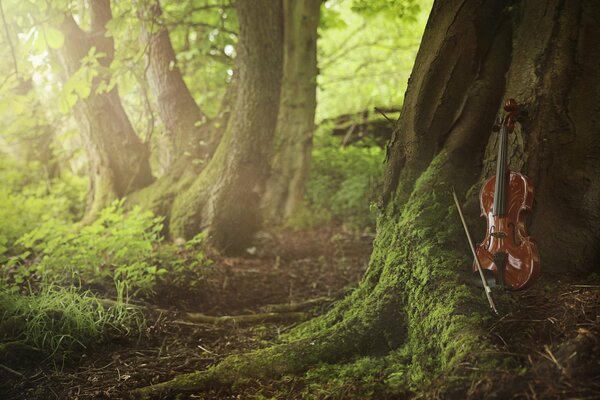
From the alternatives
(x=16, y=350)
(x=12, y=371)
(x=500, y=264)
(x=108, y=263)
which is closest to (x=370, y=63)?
(x=108, y=263)

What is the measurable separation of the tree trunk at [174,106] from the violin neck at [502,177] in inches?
167

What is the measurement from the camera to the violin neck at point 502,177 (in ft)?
9.02

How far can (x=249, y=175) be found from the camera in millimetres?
6000

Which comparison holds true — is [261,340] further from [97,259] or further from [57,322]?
[97,259]

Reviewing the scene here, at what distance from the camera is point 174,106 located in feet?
21.0

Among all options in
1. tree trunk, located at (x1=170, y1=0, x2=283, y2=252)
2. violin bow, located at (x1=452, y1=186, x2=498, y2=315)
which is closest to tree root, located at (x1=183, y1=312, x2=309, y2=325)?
violin bow, located at (x1=452, y1=186, x2=498, y2=315)

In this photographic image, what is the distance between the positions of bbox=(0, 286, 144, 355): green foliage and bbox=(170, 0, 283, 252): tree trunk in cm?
230

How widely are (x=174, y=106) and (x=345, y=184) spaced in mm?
3195

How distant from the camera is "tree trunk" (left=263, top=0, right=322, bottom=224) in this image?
6671 mm

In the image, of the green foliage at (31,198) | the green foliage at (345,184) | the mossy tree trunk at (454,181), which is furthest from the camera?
the green foliage at (345,184)

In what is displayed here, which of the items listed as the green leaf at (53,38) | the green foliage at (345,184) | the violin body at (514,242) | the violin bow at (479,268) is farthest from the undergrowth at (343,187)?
the green leaf at (53,38)

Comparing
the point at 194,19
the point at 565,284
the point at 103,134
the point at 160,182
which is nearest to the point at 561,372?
the point at 565,284

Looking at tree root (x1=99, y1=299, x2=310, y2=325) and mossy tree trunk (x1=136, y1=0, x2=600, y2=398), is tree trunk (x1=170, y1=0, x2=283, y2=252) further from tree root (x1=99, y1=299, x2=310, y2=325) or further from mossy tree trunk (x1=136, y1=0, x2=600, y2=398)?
mossy tree trunk (x1=136, y1=0, x2=600, y2=398)

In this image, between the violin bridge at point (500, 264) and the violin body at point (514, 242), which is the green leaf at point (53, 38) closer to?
the violin body at point (514, 242)
